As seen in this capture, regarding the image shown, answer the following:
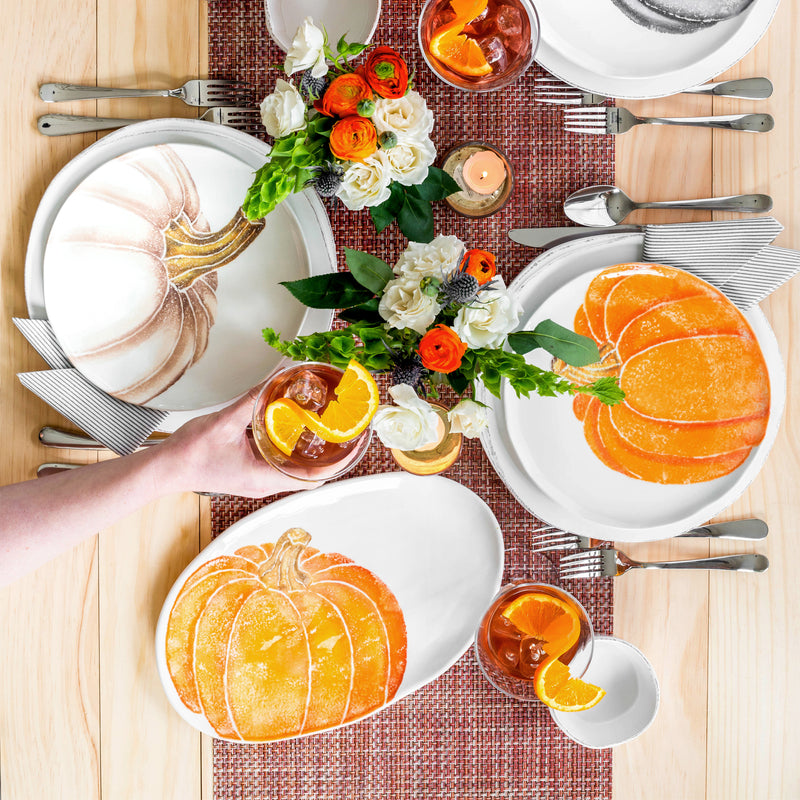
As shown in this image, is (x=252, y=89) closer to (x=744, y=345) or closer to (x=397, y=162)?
(x=397, y=162)

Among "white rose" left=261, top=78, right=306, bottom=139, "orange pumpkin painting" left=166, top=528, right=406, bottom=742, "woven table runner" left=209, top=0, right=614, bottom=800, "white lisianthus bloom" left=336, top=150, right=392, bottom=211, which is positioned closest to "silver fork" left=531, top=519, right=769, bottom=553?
"woven table runner" left=209, top=0, right=614, bottom=800

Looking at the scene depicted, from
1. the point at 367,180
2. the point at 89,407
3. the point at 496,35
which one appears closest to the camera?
the point at 367,180

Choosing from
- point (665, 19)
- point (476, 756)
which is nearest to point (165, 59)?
point (665, 19)

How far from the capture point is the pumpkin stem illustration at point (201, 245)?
2.99 ft

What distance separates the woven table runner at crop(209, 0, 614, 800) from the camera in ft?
3.04

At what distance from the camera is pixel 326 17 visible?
89 centimetres

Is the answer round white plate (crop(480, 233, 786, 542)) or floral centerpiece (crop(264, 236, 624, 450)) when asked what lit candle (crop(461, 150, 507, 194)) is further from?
floral centerpiece (crop(264, 236, 624, 450))

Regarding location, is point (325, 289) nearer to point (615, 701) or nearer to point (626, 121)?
point (626, 121)

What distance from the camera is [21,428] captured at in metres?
0.98

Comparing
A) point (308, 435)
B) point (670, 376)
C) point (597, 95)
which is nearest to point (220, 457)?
point (308, 435)

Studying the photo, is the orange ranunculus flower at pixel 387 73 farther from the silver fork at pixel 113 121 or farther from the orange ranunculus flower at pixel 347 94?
the silver fork at pixel 113 121

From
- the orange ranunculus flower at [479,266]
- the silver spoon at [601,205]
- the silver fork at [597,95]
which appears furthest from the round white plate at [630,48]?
the orange ranunculus flower at [479,266]

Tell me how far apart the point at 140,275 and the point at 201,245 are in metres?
0.10

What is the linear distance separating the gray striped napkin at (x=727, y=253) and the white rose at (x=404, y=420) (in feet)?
1.64
